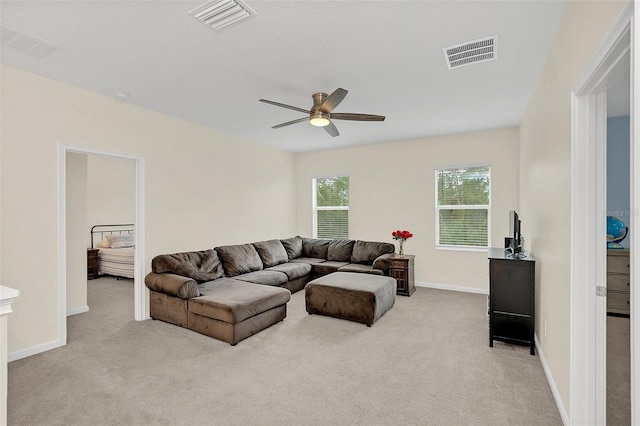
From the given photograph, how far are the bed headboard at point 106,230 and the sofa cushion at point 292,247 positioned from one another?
4421 millimetres

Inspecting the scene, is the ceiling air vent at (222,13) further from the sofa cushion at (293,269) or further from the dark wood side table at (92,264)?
the dark wood side table at (92,264)

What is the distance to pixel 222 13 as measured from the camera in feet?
A: 7.36

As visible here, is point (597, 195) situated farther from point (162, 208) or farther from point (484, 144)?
point (162, 208)

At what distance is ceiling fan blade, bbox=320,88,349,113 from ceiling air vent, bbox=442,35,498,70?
92 cm

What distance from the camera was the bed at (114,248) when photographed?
6.46 metres

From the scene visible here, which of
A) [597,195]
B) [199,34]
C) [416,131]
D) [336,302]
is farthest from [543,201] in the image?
[199,34]

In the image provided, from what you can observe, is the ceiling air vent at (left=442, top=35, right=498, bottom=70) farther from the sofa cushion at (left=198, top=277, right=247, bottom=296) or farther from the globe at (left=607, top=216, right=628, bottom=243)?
the sofa cushion at (left=198, top=277, right=247, bottom=296)

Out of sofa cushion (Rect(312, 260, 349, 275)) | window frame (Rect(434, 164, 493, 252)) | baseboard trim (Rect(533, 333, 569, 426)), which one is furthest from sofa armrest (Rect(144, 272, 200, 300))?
window frame (Rect(434, 164, 493, 252))

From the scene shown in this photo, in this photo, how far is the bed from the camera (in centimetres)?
646

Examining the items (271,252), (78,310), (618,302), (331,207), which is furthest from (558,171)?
(78,310)

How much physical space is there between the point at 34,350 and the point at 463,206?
604cm

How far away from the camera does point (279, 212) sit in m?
6.88

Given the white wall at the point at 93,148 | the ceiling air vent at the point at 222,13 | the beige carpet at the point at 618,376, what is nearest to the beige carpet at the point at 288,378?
the beige carpet at the point at 618,376

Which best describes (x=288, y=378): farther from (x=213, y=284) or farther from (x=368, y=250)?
(x=368, y=250)
